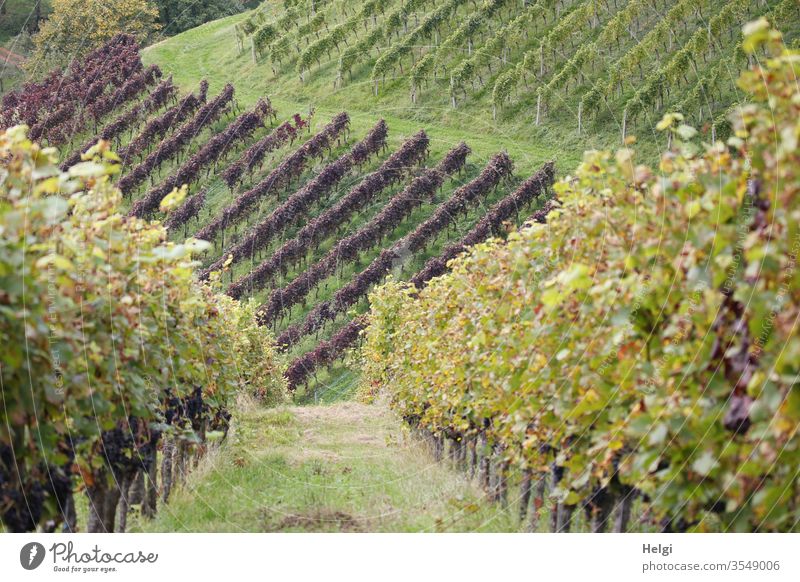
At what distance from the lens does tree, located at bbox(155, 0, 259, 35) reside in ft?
193

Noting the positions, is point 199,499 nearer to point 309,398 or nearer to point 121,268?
point 121,268

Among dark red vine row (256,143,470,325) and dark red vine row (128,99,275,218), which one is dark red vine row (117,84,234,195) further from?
dark red vine row (256,143,470,325)

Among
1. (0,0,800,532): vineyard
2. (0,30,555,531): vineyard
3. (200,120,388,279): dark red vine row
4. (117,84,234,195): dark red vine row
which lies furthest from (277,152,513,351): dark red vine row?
(117,84,234,195): dark red vine row

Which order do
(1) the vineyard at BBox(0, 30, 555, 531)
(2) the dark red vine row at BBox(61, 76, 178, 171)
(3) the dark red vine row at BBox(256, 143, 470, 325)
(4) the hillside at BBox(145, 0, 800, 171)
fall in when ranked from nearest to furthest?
(1) the vineyard at BBox(0, 30, 555, 531)
(3) the dark red vine row at BBox(256, 143, 470, 325)
(4) the hillside at BBox(145, 0, 800, 171)
(2) the dark red vine row at BBox(61, 76, 178, 171)

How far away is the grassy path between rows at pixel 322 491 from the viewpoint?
8664 mm

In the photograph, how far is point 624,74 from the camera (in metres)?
36.5

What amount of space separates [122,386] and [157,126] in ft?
134

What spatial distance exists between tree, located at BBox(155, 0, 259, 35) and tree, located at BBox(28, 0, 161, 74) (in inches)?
64.0

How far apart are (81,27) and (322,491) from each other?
45.4m

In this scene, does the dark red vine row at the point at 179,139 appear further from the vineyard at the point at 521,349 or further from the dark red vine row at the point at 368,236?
the vineyard at the point at 521,349

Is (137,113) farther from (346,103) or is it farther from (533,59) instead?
(533,59)

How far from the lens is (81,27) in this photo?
49344 millimetres

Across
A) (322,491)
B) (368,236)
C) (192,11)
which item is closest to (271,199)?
(368,236)

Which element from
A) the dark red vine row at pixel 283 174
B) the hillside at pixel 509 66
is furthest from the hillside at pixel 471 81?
the dark red vine row at pixel 283 174
